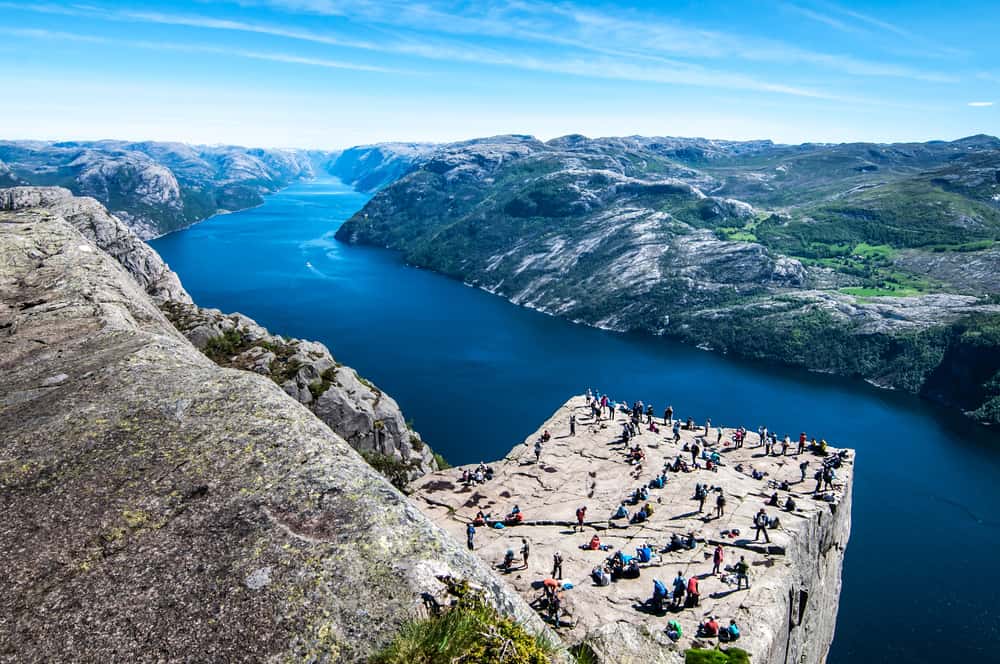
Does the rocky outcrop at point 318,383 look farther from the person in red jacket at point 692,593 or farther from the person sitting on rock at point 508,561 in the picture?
the person in red jacket at point 692,593

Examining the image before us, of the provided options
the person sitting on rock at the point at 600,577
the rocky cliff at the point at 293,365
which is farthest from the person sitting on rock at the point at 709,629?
the rocky cliff at the point at 293,365

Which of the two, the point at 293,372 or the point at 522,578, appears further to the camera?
the point at 293,372

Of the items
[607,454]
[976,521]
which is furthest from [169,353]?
[976,521]

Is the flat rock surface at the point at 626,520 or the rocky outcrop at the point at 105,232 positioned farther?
the rocky outcrop at the point at 105,232

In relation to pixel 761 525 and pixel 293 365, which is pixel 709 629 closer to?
pixel 761 525

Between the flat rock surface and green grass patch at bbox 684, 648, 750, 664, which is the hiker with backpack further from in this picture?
green grass patch at bbox 684, 648, 750, 664

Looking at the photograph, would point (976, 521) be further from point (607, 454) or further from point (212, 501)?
point (212, 501)

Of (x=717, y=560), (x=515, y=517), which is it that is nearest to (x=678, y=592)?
(x=717, y=560)
